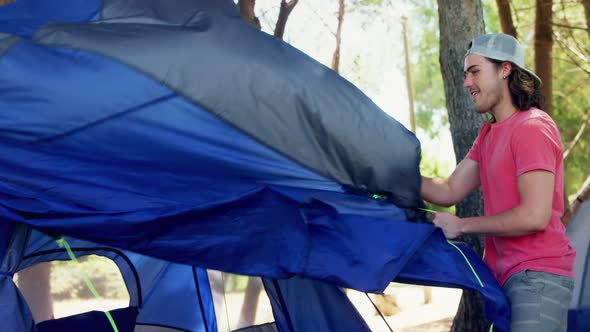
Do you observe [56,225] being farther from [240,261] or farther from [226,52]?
[226,52]

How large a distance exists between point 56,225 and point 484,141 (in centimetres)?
162

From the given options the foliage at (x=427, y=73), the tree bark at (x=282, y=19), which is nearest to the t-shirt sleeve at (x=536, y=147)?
the tree bark at (x=282, y=19)

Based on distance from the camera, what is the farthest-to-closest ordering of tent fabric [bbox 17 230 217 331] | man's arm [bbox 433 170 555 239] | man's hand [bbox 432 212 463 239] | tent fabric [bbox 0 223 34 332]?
1. tent fabric [bbox 17 230 217 331]
2. man's hand [bbox 432 212 463 239]
3. man's arm [bbox 433 170 555 239]
4. tent fabric [bbox 0 223 34 332]

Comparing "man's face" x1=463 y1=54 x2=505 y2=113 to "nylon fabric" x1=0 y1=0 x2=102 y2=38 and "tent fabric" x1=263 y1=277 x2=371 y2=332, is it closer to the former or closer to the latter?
"tent fabric" x1=263 y1=277 x2=371 y2=332

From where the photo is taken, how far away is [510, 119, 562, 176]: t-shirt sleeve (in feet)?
8.53

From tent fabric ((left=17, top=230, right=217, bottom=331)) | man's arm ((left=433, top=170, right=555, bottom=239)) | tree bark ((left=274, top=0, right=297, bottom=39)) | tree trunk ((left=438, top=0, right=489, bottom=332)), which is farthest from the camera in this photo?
tree bark ((left=274, top=0, right=297, bottom=39))

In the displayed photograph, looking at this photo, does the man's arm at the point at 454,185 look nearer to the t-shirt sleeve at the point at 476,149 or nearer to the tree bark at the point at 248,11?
the t-shirt sleeve at the point at 476,149

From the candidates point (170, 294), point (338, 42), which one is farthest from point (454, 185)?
point (338, 42)

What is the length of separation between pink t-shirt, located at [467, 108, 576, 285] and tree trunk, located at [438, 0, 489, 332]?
1.24 meters

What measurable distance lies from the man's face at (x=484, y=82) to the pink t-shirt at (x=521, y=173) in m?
0.11

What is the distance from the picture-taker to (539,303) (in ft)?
8.68

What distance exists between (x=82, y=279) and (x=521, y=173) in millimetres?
2135

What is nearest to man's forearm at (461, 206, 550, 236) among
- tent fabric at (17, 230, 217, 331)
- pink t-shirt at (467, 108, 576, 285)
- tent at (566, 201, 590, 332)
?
pink t-shirt at (467, 108, 576, 285)

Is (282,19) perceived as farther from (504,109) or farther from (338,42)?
(338,42)
